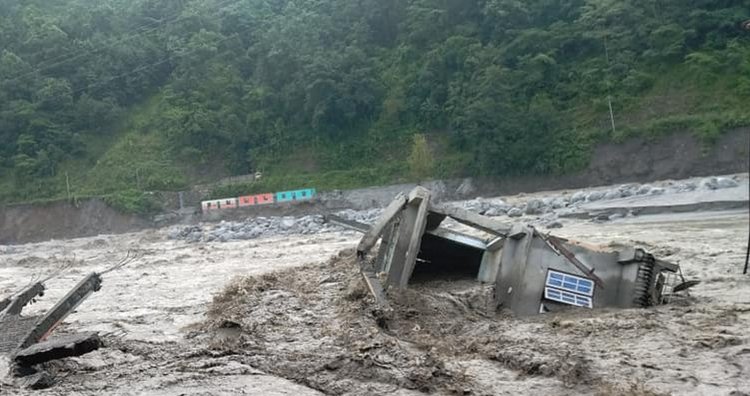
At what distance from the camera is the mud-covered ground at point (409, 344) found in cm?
607

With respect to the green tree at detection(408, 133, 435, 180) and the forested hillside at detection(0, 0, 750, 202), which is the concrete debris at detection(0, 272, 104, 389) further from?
the green tree at detection(408, 133, 435, 180)

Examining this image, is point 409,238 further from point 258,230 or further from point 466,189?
point 466,189

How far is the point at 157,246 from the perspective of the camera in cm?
3047

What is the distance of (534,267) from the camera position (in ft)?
28.3

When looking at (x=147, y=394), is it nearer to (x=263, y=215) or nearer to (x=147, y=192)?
(x=263, y=215)

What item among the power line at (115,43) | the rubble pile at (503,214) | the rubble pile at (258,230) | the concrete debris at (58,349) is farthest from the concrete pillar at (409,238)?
the power line at (115,43)

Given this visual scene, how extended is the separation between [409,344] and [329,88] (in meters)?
47.7

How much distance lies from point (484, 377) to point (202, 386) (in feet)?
8.55

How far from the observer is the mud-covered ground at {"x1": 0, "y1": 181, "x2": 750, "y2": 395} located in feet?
19.9

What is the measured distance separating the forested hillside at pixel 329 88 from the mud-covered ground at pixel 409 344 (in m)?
27.3

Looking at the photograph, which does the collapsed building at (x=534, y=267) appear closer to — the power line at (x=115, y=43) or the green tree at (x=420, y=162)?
the green tree at (x=420, y=162)

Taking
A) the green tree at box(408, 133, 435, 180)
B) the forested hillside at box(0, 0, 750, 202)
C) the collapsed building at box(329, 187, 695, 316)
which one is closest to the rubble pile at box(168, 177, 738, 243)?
the forested hillside at box(0, 0, 750, 202)

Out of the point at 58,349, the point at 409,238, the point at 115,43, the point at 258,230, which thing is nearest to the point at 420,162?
the point at 258,230

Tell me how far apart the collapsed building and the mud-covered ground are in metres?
0.27
